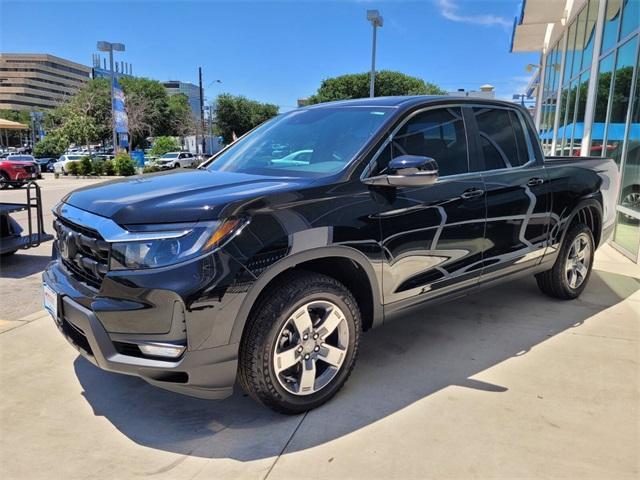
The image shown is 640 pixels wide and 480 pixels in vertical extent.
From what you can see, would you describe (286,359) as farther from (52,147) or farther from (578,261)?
(52,147)

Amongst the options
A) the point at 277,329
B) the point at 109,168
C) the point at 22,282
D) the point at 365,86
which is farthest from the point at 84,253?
the point at 365,86

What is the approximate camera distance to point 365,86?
5178cm

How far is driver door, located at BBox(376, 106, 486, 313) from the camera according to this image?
10.2 ft

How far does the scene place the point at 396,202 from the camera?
3109 mm

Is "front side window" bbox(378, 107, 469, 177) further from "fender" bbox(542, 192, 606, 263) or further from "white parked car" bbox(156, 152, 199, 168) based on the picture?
"white parked car" bbox(156, 152, 199, 168)

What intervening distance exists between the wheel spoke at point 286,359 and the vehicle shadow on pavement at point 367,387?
1.20ft

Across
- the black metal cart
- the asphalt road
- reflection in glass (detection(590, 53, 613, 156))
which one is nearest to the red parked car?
the asphalt road

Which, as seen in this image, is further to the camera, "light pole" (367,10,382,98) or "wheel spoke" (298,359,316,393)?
"light pole" (367,10,382,98)

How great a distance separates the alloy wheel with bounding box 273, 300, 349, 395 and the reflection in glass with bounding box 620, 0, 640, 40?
23.2 ft

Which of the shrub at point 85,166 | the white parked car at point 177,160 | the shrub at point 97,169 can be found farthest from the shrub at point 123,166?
the white parked car at point 177,160

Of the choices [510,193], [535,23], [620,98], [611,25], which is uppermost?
[535,23]

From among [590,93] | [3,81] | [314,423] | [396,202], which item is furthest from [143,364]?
[3,81]

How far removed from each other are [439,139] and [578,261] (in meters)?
2.31

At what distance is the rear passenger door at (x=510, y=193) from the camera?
12.4 ft
